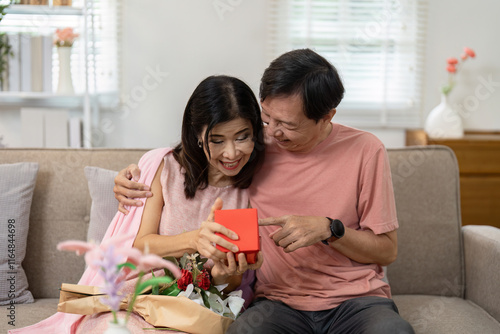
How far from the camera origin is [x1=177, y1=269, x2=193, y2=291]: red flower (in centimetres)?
143

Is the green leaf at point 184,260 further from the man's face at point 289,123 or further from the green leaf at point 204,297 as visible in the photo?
the man's face at point 289,123

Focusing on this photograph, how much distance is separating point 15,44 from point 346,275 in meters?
2.54

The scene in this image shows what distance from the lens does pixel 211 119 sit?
4.91 feet

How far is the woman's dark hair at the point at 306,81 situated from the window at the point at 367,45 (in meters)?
2.28

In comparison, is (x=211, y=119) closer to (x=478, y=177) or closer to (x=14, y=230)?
(x=14, y=230)

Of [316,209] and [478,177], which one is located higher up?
[316,209]

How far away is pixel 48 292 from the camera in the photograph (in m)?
1.87

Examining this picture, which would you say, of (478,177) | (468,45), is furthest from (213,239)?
(468,45)

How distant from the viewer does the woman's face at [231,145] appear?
4.93ft

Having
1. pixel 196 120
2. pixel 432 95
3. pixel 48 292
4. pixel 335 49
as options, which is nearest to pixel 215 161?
pixel 196 120

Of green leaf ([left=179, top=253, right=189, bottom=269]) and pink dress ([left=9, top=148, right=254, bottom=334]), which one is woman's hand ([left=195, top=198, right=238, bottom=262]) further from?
pink dress ([left=9, top=148, right=254, bottom=334])

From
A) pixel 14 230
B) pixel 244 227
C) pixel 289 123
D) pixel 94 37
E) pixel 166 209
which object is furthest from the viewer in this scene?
pixel 94 37

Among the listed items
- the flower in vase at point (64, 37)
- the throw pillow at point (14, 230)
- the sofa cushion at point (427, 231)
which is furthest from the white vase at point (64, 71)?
→ the sofa cushion at point (427, 231)

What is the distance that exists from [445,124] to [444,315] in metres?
2.14
